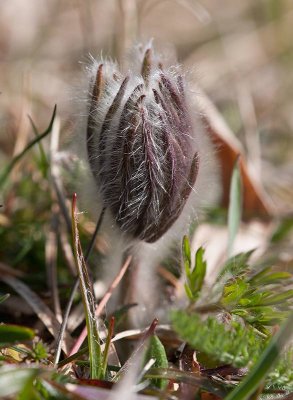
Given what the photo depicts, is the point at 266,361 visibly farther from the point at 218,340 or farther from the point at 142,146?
the point at 142,146

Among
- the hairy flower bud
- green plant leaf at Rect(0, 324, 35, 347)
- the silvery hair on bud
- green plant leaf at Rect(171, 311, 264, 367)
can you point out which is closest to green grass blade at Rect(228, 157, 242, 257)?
the silvery hair on bud

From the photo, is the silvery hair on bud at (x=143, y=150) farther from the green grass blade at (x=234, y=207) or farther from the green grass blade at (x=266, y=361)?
the green grass blade at (x=266, y=361)

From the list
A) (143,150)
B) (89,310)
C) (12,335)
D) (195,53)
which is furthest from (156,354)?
(195,53)

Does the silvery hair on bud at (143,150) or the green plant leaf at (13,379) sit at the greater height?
the silvery hair on bud at (143,150)

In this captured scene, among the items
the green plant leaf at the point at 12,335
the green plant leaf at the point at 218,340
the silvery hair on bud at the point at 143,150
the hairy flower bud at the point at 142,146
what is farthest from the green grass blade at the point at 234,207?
the green plant leaf at the point at 12,335

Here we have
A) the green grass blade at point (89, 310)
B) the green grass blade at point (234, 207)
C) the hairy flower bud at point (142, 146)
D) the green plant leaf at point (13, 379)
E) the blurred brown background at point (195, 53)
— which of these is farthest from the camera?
the blurred brown background at point (195, 53)

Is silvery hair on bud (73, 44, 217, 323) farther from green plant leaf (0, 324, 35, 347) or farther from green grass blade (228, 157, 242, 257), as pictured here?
green plant leaf (0, 324, 35, 347)

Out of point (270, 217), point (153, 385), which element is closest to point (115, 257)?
point (153, 385)
